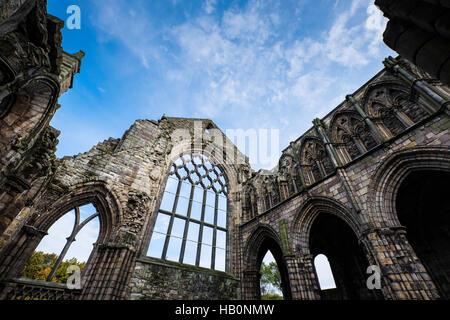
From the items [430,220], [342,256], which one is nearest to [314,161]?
[430,220]

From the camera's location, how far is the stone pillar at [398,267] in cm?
407

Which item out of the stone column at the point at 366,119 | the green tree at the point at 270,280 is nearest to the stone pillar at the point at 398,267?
the stone column at the point at 366,119

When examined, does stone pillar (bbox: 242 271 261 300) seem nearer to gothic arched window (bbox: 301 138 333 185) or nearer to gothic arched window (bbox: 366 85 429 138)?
gothic arched window (bbox: 301 138 333 185)

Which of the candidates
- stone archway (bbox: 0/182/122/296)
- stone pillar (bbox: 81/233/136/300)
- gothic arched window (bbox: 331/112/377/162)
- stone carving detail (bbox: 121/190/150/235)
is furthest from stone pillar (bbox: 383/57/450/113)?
stone archway (bbox: 0/182/122/296)

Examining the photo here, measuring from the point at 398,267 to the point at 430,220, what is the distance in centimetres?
505

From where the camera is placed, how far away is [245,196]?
453 inches

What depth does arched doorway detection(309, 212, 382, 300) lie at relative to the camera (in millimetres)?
9187

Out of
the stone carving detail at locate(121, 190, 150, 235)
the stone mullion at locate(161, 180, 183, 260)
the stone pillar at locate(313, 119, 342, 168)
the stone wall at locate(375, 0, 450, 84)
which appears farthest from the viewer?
the stone mullion at locate(161, 180, 183, 260)

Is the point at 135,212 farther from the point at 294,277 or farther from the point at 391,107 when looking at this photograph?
the point at 391,107

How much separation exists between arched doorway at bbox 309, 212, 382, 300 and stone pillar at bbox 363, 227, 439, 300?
13.3ft

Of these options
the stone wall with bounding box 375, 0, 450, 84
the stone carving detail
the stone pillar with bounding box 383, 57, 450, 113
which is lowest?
the stone wall with bounding box 375, 0, 450, 84

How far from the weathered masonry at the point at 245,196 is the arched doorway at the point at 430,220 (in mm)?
39

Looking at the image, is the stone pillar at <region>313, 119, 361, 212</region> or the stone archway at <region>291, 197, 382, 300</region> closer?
the stone pillar at <region>313, 119, 361, 212</region>
